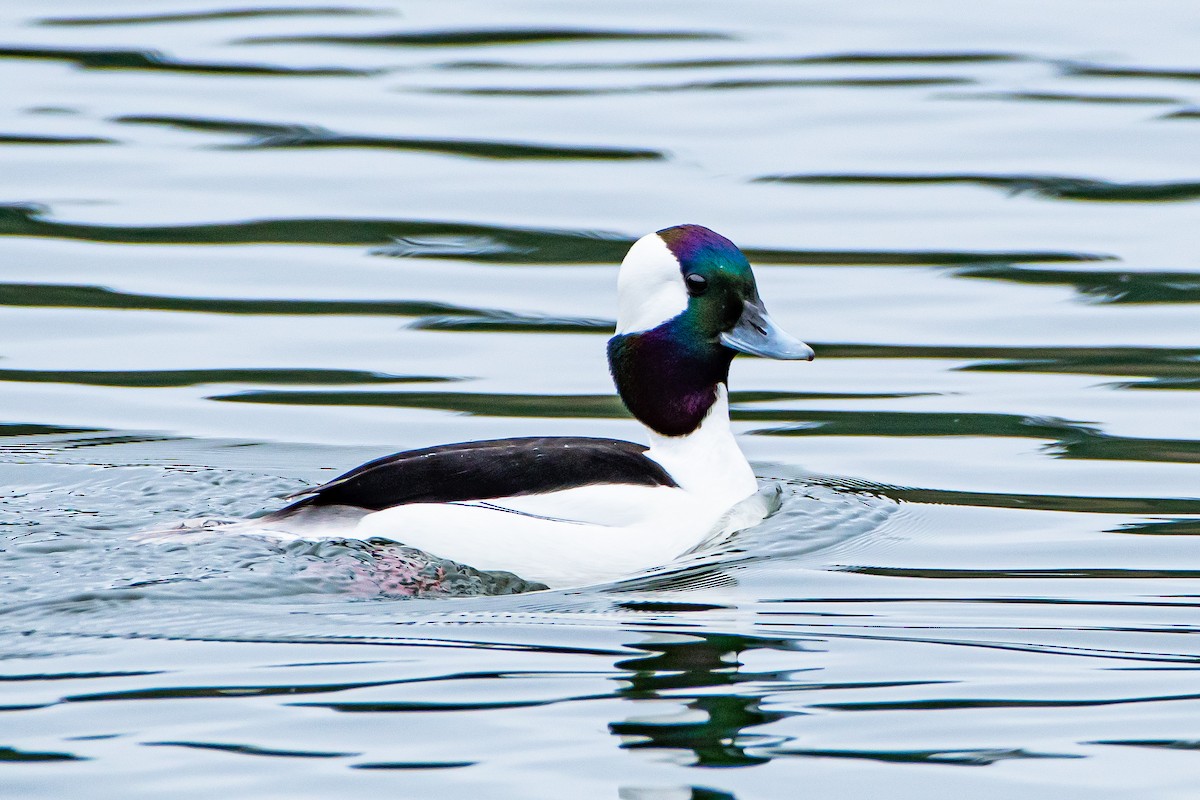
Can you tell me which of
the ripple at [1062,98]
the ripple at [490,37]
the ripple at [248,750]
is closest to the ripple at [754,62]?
the ripple at [490,37]

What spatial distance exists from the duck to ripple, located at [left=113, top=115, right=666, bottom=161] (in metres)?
5.72

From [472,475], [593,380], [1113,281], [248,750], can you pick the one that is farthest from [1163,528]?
[248,750]

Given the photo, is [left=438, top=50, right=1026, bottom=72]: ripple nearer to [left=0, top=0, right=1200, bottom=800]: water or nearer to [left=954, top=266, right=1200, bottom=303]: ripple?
[left=0, top=0, right=1200, bottom=800]: water

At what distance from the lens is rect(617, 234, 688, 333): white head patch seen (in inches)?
304

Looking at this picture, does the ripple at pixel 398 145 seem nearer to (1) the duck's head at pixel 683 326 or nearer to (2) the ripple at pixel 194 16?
(2) the ripple at pixel 194 16

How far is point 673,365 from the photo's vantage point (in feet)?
25.6

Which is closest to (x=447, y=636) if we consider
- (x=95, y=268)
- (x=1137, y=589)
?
(x=1137, y=589)

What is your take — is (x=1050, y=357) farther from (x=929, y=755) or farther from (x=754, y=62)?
(x=754, y=62)

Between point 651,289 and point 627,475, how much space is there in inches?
28.3

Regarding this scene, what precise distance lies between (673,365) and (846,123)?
22.3 ft

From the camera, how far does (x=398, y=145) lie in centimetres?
1370

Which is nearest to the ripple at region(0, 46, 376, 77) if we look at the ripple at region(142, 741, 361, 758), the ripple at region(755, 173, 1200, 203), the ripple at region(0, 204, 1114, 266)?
the ripple at region(0, 204, 1114, 266)

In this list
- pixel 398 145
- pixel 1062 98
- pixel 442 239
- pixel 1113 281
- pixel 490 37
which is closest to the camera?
pixel 1113 281

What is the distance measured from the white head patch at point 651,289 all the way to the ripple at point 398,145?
5.78 metres
